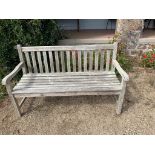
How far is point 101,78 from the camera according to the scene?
300cm

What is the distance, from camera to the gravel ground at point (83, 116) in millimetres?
2682

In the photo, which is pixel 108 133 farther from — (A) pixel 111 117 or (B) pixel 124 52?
(B) pixel 124 52

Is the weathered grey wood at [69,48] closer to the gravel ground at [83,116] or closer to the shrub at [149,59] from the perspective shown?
the gravel ground at [83,116]

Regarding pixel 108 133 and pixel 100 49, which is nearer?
pixel 108 133

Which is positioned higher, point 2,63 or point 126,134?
point 2,63

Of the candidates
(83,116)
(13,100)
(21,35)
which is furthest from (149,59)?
(13,100)

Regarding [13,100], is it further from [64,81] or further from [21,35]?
[21,35]

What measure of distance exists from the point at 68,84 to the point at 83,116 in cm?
63

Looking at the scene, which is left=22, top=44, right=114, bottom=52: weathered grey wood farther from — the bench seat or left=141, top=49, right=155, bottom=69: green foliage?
left=141, top=49, right=155, bottom=69: green foliage

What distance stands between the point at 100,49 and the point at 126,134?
59.0 inches

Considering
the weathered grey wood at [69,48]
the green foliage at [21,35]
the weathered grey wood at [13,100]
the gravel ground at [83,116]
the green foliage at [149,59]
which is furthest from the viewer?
the green foliage at [149,59]

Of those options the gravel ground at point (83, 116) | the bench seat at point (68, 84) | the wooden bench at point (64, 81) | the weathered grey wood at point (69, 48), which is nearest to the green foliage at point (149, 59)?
the gravel ground at point (83, 116)
